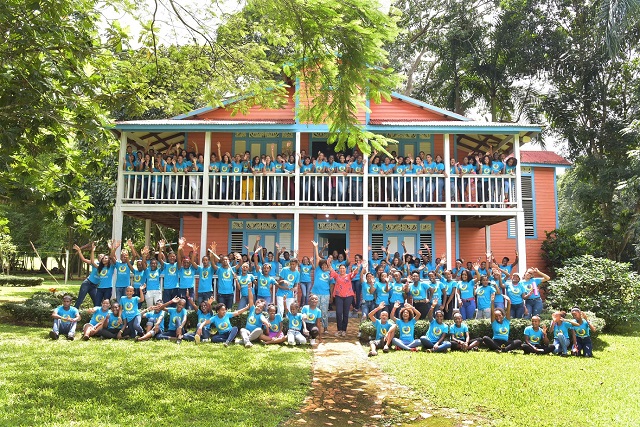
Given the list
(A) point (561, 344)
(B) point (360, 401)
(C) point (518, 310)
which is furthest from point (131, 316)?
(A) point (561, 344)

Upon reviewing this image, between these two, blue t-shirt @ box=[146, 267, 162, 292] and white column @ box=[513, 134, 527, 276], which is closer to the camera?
blue t-shirt @ box=[146, 267, 162, 292]

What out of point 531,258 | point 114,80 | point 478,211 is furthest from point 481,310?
point 114,80

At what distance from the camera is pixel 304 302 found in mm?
12367

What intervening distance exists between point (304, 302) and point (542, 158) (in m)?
11.9

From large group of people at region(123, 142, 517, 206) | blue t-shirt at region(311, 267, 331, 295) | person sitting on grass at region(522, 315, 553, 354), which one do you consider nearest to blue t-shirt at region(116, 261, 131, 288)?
large group of people at region(123, 142, 517, 206)

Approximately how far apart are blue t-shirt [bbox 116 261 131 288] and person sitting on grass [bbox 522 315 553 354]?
898cm

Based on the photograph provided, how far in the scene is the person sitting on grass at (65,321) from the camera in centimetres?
994

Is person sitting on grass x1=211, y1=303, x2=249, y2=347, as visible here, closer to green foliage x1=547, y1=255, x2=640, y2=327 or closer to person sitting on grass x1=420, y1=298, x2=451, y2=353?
person sitting on grass x1=420, y1=298, x2=451, y2=353

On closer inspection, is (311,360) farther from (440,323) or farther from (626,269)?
(626,269)

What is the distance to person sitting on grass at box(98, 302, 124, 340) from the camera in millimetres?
10225

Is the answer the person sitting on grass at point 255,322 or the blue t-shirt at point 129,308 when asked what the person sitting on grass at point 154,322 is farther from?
the person sitting on grass at point 255,322

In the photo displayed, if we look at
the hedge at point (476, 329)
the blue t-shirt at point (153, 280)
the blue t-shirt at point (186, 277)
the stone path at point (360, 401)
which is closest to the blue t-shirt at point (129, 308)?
the blue t-shirt at point (153, 280)

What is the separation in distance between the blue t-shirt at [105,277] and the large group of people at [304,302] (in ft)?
0.07

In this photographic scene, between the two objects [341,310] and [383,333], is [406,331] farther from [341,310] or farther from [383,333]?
[341,310]
